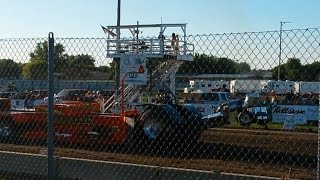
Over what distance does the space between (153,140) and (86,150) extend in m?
1.71

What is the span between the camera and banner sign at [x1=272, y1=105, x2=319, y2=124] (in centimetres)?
2666

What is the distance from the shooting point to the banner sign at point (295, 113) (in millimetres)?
26656

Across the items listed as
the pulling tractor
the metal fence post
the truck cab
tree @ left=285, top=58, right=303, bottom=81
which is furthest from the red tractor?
the truck cab

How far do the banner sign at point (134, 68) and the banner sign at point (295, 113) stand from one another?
1320 centimetres

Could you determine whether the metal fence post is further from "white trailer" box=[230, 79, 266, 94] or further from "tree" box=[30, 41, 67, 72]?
"white trailer" box=[230, 79, 266, 94]

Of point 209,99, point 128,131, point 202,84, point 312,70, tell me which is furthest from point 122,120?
point 202,84

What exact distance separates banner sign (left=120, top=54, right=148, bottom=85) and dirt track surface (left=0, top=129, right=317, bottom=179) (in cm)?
182

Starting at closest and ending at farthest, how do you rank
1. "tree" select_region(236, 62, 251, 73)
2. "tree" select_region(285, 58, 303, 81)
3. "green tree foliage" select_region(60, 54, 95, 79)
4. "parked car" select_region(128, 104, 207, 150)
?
"tree" select_region(285, 58, 303, 81), "tree" select_region(236, 62, 251, 73), "green tree foliage" select_region(60, 54, 95, 79), "parked car" select_region(128, 104, 207, 150)

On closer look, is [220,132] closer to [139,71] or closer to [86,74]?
[139,71]

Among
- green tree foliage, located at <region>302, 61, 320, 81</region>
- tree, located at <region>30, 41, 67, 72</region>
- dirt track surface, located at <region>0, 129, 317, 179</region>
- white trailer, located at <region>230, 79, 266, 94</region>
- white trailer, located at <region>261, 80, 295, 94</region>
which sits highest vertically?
tree, located at <region>30, 41, 67, 72</region>

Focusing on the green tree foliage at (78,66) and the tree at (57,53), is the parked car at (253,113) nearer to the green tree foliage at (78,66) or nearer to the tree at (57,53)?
the green tree foliage at (78,66)

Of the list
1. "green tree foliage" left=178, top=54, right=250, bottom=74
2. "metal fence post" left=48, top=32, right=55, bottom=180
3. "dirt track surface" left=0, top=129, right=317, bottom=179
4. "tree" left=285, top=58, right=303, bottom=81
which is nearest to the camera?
"tree" left=285, top=58, right=303, bottom=81

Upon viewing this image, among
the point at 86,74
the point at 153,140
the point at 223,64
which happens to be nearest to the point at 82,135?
the point at 153,140

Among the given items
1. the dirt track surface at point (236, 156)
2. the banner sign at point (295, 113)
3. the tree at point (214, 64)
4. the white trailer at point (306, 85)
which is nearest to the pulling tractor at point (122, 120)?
the dirt track surface at point (236, 156)
